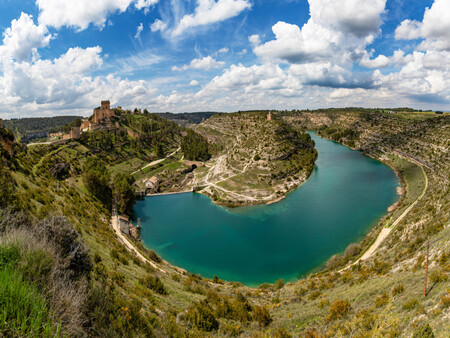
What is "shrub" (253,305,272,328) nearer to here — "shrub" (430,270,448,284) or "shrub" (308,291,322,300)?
"shrub" (308,291,322,300)

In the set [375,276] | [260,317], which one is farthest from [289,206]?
[260,317]

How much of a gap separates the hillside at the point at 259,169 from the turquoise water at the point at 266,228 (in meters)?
3.83

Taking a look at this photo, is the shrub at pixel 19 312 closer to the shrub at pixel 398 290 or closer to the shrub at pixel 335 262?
the shrub at pixel 398 290

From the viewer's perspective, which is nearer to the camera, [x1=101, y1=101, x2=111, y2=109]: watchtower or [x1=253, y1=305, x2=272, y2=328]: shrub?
[x1=253, y1=305, x2=272, y2=328]: shrub

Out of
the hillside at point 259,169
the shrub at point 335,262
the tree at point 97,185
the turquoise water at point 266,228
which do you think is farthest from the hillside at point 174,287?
the hillside at point 259,169

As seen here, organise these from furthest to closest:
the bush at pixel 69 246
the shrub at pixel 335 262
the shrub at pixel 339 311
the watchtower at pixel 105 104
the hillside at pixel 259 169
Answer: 1. the watchtower at pixel 105 104
2. the hillside at pixel 259 169
3. the shrub at pixel 335 262
4. the shrub at pixel 339 311
5. the bush at pixel 69 246

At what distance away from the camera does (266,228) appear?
4212 centimetres

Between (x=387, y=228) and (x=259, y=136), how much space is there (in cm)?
5921

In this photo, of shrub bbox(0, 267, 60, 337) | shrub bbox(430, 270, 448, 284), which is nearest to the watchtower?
shrub bbox(0, 267, 60, 337)

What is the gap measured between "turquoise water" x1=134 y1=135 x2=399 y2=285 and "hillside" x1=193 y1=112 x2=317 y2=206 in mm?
3831

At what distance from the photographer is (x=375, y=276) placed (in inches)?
764

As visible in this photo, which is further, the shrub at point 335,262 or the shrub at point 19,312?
the shrub at point 335,262

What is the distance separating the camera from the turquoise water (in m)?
31.8

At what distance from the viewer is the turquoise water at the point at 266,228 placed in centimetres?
3183
